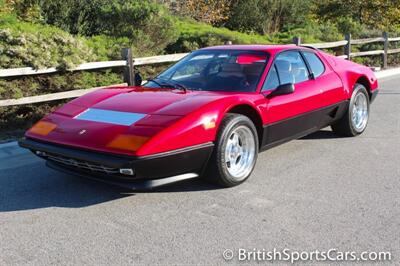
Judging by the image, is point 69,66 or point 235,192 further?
point 69,66

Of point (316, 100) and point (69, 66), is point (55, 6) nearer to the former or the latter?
point (69, 66)

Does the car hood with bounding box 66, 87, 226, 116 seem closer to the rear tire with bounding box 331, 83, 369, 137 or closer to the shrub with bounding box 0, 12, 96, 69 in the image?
the rear tire with bounding box 331, 83, 369, 137

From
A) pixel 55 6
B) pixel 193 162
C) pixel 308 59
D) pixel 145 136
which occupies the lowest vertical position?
pixel 193 162

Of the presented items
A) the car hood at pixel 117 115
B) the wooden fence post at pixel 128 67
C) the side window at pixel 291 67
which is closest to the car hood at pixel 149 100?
the car hood at pixel 117 115

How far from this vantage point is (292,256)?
126 inches

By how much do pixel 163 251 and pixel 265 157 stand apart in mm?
2574

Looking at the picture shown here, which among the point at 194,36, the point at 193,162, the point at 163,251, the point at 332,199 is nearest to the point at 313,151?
the point at 332,199

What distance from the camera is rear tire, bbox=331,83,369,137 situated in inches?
249

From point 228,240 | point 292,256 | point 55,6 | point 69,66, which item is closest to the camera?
point 292,256

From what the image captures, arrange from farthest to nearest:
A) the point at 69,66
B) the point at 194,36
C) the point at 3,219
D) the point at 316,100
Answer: the point at 194,36
the point at 69,66
the point at 316,100
the point at 3,219

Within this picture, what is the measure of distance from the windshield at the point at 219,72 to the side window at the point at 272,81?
10 centimetres

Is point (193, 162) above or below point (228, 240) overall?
above

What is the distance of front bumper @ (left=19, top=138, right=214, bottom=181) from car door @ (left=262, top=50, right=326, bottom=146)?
1030 millimetres

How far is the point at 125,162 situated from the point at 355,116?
154 inches
